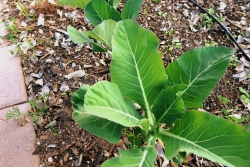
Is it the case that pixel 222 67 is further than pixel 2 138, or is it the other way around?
pixel 2 138

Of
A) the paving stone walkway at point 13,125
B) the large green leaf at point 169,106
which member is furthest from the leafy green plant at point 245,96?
the paving stone walkway at point 13,125

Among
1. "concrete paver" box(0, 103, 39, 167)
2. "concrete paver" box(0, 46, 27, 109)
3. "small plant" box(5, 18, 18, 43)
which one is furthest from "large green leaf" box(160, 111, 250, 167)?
"small plant" box(5, 18, 18, 43)

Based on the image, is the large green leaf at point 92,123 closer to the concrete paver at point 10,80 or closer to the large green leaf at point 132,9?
the large green leaf at point 132,9

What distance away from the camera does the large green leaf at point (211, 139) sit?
102cm

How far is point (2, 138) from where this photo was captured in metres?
1.64

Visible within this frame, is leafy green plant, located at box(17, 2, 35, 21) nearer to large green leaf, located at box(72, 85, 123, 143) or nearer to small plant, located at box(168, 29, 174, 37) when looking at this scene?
small plant, located at box(168, 29, 174, 37)

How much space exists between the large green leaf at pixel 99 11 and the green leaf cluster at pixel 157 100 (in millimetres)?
216

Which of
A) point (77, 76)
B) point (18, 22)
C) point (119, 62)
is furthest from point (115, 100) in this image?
point (18, 22)

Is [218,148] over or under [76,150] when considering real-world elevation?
over

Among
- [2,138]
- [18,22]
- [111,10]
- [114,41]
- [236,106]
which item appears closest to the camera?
[114,41]

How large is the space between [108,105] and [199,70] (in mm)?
420

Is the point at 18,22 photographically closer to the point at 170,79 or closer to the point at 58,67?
the point at 58,67

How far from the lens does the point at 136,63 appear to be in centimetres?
122

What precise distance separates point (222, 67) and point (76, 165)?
89cm
